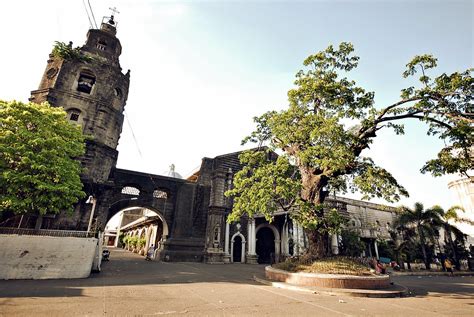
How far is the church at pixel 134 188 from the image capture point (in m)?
18.6

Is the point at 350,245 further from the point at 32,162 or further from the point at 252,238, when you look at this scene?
the point at 32,162

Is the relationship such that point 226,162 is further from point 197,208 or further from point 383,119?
point 383,119

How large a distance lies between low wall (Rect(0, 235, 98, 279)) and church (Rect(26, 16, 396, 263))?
6338mm

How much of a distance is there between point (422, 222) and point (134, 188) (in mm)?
28414

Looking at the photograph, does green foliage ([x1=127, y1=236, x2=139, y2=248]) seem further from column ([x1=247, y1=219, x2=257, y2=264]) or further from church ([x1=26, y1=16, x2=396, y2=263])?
column ([x1=247, y1=219, x2=257, y2=264])

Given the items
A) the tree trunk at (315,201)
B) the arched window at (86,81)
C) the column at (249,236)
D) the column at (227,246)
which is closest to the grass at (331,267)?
the tree trunk at (315,201)

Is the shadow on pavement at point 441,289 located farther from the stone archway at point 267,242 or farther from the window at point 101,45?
the window at point 101,45

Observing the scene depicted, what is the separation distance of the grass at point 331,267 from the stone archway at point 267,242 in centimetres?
1344

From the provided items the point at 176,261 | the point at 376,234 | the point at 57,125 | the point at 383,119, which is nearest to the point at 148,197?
the point at 176,261

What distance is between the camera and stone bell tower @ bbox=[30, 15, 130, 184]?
18594 millimetres

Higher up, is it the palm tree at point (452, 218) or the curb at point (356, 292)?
the palm tree at point (452, 218)

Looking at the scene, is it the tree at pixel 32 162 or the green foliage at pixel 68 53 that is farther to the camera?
the green foliage at pixel 68 53

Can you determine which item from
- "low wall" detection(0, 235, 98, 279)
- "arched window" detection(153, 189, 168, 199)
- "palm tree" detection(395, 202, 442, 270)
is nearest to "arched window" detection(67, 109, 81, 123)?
"arched window" detection(153, 189, 168, 199)

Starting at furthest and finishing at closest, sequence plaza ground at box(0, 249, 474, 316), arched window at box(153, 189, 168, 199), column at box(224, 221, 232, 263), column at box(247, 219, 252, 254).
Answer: arched window at box(153, 189, 168, 199) < column at box(247, 219, 252, 254) < column at box(224, 221, 232, 263) < plaza ground at box(0, 249, 474, 316)
